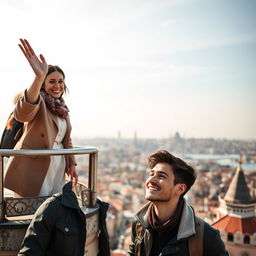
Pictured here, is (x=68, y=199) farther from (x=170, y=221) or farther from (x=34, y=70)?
(x=34, y=70)

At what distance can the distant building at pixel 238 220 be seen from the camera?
18031 mm

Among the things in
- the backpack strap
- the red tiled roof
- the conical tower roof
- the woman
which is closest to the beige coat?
the woman

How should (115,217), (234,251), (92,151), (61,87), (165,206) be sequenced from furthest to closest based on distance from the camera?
(115,217), (234,251), (61,87), (92,151), (165,206)

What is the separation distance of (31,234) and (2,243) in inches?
13.4

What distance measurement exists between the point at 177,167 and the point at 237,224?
1848cm

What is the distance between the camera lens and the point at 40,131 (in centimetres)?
259

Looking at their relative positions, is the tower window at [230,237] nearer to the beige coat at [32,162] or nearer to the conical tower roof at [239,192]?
the conical tower roof at [239,192]

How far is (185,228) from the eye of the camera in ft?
6.61

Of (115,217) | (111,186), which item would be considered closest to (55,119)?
(115,217)

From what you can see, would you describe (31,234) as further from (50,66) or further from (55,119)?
(50,66)

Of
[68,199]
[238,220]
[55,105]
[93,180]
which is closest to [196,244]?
[68,199]

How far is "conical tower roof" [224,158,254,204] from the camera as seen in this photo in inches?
763

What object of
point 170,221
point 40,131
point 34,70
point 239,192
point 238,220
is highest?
point 34,70

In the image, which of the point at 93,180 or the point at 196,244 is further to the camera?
the point at 93,180
